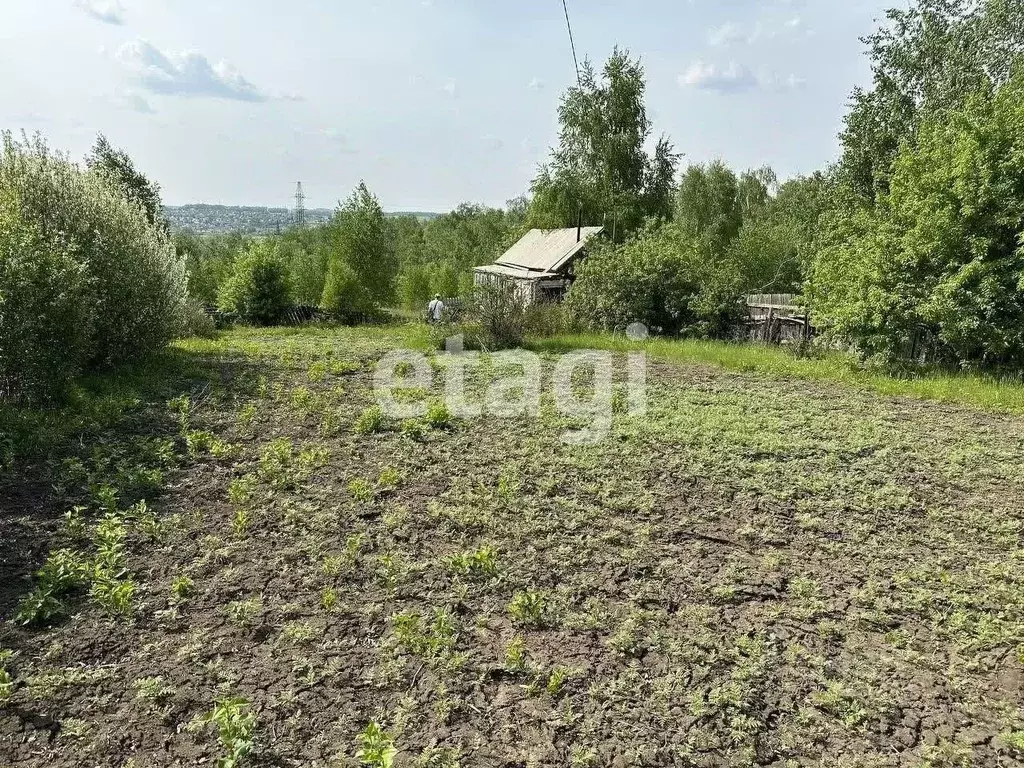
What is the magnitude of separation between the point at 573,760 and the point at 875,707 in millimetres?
1508

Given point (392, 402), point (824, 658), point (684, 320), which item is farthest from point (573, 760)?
point (684, 320)

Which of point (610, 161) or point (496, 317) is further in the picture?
point (610, 161)

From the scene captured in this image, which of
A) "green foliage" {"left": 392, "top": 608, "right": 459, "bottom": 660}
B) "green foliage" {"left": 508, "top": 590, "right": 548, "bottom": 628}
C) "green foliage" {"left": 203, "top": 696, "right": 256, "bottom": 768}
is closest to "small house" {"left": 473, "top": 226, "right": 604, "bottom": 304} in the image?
"green foliage" {"left": 508, "top": 590, "right": 548, "bottom": 628}

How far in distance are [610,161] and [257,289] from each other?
13769 mm

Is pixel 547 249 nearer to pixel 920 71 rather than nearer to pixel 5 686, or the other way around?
pixel 920 71

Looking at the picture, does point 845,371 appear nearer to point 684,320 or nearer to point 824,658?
point 684,320

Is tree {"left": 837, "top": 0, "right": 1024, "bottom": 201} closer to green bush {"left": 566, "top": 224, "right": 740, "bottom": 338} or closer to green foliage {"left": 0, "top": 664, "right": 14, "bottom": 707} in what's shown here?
green bush {"left": 566, "top": 224, "right": 740, "bottom": 338}

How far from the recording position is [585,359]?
11.9 metres

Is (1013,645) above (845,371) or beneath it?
beneath

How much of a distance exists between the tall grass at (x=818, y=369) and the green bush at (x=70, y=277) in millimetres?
7253

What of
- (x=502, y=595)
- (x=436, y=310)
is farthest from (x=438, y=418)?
(x=436, y=310)

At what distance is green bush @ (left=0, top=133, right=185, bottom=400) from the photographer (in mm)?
6707

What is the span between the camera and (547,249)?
891 inches

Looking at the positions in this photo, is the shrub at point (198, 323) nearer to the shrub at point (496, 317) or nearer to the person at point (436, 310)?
the person at point (436, 310)
